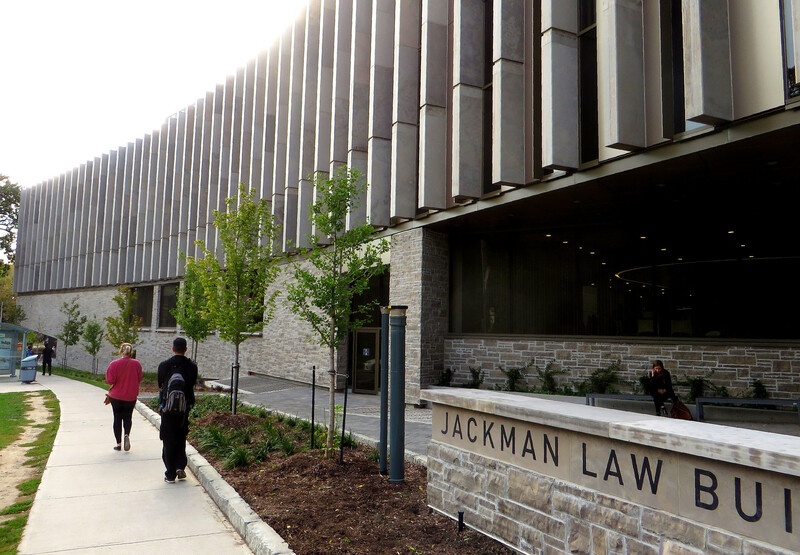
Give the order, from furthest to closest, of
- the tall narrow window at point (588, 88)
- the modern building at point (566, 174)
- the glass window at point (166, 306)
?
1. the glass window at point (166, 306)
2. the tall narrow window at point (588, 88)
3. the modern building at point (566, 174)

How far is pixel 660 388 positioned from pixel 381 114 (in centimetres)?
1121

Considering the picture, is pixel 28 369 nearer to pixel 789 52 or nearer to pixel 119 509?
pixel 119 509

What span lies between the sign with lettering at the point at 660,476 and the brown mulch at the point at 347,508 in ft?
2.87

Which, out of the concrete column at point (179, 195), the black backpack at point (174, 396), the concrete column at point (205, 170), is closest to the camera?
the black backpack at point (174, 396)

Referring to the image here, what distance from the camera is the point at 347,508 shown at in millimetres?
5949

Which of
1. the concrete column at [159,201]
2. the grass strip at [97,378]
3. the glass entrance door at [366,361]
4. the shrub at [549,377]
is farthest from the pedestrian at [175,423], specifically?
the concrete column at [159,201]

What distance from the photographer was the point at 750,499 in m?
3.09

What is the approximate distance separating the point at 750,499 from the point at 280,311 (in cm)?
2246

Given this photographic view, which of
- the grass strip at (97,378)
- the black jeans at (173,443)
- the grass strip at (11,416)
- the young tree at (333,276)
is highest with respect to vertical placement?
the young tree at (333,276)

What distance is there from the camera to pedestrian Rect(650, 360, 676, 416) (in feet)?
36.5

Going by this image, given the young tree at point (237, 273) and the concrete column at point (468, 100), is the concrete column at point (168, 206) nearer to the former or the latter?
the young tree at point (237, 273)

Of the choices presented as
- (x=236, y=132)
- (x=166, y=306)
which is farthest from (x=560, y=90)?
(x=166, y=306)

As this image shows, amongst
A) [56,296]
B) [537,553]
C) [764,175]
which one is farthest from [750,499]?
[56,296]

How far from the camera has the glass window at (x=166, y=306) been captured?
3584cm
